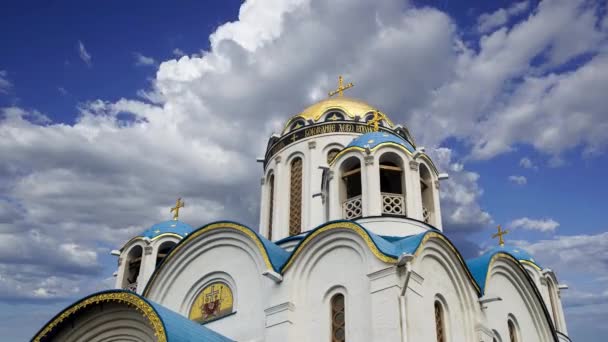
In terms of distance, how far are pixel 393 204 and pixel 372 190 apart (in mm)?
551

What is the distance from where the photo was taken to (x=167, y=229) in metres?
16.0

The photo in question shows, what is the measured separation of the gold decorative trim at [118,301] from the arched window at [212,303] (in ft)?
7.34

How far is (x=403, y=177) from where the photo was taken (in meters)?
12.5

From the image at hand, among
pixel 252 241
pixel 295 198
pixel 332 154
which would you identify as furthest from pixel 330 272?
pixel 332 154

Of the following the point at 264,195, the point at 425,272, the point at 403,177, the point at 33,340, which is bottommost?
the point at 33,340

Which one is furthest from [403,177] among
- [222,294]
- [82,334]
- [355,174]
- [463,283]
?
[82,334]

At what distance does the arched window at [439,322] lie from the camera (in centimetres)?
1017

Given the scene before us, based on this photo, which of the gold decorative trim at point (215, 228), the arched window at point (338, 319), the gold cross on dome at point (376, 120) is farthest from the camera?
the gold cross on dome at point (376, 120)

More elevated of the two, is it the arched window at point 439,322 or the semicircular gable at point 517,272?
the semicircular gable at point 517,272

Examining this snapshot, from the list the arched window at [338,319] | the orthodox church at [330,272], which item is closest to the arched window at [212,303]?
the orthodox church at [330,272]

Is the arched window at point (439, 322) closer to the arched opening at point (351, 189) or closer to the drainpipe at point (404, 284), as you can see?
the drainpipe at point (404, 284)

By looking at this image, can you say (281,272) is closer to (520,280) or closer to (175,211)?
(520,280)

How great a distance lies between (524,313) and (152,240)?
352 inches

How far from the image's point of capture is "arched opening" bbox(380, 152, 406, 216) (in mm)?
12125
